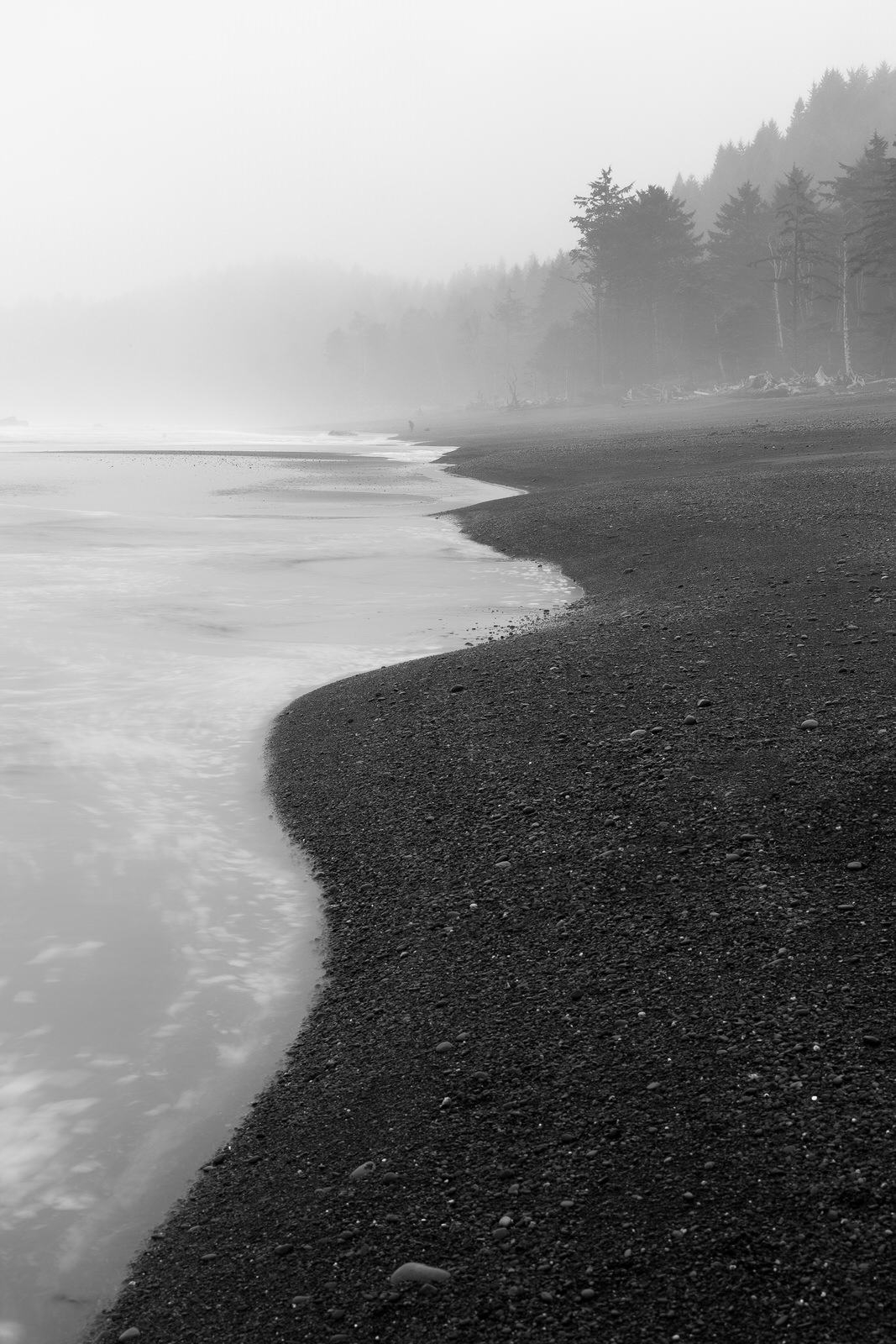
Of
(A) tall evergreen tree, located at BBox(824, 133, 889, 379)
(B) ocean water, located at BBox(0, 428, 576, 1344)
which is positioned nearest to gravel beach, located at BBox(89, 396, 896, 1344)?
(B) ocean water, located at BBox(0, 428, 576, 1344)

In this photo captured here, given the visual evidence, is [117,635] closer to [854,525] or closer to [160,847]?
[160,847]

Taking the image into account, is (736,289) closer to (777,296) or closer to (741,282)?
(741,282)

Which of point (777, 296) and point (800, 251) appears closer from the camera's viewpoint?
A: point (800, 251)

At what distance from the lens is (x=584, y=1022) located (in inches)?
182

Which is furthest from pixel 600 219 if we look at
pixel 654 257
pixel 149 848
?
pixel 149 848

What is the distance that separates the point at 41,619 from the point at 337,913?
10.2m

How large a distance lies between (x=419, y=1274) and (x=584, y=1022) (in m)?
1.45

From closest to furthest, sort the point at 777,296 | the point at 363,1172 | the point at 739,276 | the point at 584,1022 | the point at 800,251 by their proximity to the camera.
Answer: the point at 363,1172 → the point at 584,1022 → the point at 800,251 → the point at 777,296 → the point at 739,276

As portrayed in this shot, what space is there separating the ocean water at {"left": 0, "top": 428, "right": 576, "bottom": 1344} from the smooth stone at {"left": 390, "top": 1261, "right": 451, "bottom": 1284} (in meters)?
1.04

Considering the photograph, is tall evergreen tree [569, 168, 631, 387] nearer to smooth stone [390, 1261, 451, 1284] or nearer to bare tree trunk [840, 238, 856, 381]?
bare tree trunk [840, 238, 856, 381]

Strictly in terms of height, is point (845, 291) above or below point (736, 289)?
below

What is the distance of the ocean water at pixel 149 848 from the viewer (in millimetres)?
4305

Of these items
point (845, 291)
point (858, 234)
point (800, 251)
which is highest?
point (858, 234)

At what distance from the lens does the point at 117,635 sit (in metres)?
13.9
